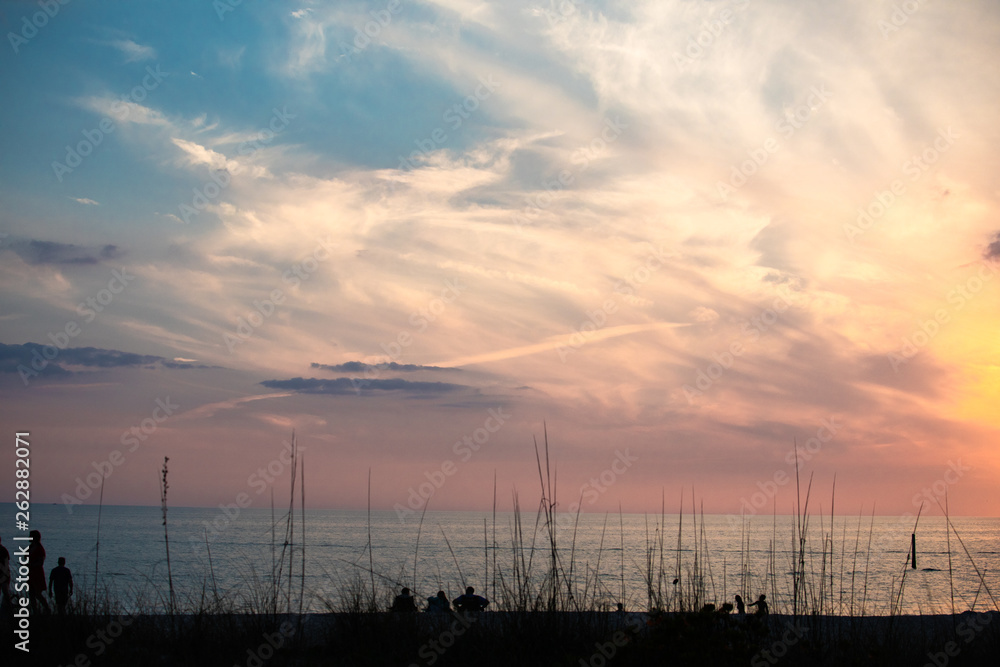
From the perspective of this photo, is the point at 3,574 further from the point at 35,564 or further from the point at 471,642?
the point at 471,642

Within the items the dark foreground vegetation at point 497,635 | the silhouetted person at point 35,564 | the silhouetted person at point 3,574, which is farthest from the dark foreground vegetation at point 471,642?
the silhouetted person at point 35,564

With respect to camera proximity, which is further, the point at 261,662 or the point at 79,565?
the point at 79,565

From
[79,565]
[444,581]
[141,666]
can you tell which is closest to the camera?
[141,666]

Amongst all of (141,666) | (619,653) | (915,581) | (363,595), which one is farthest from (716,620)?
(915,581)

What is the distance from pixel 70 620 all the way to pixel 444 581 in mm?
35576

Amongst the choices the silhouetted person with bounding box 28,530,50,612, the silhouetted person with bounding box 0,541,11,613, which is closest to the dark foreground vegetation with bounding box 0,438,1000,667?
the silhouetted person with bounding box 0,541,11,613

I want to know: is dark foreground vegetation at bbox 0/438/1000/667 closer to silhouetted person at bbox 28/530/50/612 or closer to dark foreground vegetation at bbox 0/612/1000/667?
dark foreground vegetation at bbox 0/612/1000/667

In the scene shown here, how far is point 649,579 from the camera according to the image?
280 inches

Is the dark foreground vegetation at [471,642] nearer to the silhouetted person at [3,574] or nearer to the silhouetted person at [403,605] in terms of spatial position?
the silhouetted person at [403,605]

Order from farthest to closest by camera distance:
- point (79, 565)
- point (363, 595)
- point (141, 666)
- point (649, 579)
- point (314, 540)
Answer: point (314, 540)
point (79, 565)
point (363, 595)
point (649, 579)
point (141, 666)

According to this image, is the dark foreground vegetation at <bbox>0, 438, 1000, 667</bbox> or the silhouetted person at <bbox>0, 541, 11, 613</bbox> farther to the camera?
the silhouetted person at <bbox>0, 541, 11, 613</bbox>

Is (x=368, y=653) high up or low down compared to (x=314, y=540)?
up

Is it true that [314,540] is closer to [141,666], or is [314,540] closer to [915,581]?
[915,581]

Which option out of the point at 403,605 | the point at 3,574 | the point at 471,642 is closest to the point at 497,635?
the point at 471,642
